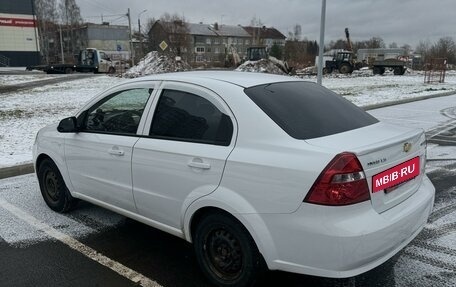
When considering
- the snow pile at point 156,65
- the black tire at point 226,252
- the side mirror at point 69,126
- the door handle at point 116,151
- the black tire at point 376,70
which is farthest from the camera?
the black tire at point 376,70

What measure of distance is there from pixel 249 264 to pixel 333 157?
99 centimetres

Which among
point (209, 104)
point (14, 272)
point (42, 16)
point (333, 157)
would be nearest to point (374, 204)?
point (333, 157)

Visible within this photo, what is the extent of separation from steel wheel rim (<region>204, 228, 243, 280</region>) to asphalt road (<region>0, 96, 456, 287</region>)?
0.21 meters

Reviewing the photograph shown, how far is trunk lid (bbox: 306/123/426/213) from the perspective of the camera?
9.05ft

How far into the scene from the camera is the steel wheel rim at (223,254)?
3127 mm

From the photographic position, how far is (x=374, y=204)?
110 inches

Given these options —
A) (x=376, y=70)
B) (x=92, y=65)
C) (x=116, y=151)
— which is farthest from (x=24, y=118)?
(x=376, y=70)

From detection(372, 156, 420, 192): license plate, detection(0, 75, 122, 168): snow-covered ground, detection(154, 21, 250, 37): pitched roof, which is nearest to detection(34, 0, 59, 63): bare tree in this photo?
detection(154, 21, 250, 37): pitched roof

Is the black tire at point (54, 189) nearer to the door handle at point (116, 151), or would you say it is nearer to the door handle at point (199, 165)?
the door handle at point (116, 151)

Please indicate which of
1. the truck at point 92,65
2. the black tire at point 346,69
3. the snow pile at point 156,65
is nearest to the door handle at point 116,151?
the snow pile at point 156,65

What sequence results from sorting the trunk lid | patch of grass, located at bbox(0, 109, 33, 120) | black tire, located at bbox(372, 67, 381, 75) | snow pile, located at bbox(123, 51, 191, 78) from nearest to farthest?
1. the trunk lid
2. patch of grass, located at bbox(0, 109, 33, 120)
3. snow pile, located at bbox(123, 51, 191, 78)
4. black tire, located at bbox(372, 67, 381, 75)

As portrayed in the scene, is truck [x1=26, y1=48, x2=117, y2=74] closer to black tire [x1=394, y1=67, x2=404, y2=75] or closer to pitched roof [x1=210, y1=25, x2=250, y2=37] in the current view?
black tire [x1=394, y1=67, x2=404, y2=75]

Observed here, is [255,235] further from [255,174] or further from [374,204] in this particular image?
[374,204]

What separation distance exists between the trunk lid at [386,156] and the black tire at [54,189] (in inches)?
125
